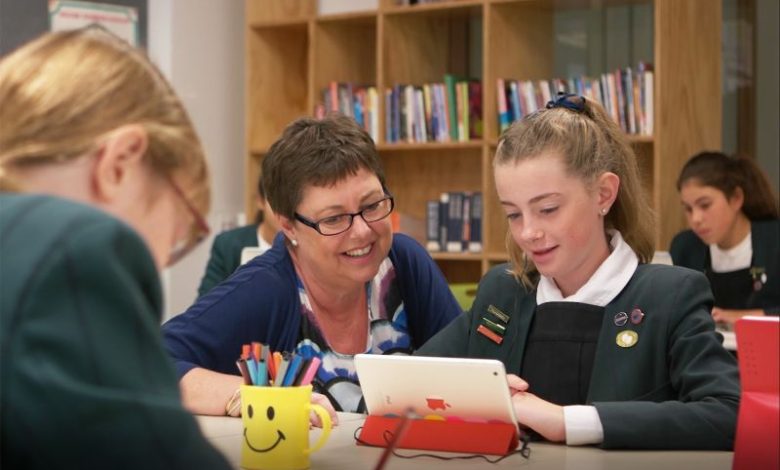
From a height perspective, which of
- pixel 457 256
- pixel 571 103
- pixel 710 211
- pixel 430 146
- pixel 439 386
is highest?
pixel 430 146

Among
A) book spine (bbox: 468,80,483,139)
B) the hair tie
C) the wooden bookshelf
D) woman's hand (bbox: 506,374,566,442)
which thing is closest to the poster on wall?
the wooden bookshelf

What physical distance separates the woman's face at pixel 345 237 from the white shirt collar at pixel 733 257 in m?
2.98

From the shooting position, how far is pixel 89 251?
79 cm

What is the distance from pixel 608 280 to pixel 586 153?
0.78 ft

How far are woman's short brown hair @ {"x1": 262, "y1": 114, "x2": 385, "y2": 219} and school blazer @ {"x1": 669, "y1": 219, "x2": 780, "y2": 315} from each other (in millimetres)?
2809

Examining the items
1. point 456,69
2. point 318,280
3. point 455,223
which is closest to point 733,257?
point 455,223

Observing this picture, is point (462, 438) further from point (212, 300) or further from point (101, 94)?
point (101, 94)

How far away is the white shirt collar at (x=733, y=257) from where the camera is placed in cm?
501

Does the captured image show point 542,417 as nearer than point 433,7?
Yes

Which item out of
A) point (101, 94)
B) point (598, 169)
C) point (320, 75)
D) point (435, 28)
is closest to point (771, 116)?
point (435, 28)

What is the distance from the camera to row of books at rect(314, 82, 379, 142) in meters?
5.72

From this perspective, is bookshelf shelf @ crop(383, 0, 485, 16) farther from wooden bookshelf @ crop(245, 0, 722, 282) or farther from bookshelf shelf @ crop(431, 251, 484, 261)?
bookshelf shelf @ crop(431, 251, 484, 261)

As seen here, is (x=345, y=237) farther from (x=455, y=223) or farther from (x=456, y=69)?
(x=456, y=69)

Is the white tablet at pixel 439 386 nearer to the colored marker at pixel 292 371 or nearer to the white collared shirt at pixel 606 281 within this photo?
the colored marker at pixel 292 371
